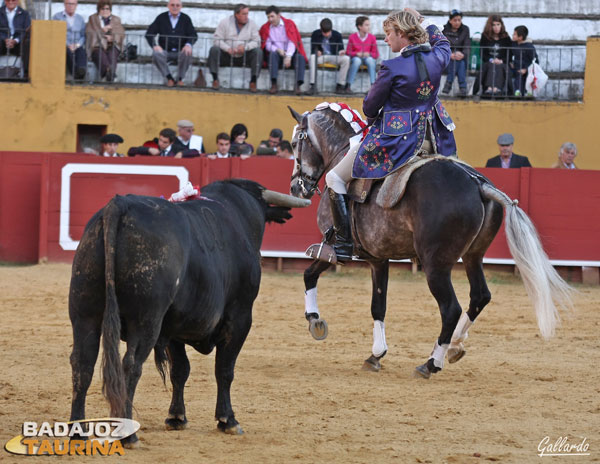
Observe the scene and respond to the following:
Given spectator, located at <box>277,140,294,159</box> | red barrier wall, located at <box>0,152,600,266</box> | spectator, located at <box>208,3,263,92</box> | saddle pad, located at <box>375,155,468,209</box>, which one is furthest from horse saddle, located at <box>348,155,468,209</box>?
spectator, located at <box>208,3,263,92</box>

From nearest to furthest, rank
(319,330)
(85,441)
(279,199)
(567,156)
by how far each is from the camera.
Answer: (85,441) < (279,199) < (319,330) < (567,156)

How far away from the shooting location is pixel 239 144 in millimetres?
12531

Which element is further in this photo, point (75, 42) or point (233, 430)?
point (75, 42)

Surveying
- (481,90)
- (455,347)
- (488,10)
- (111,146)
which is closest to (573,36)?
(488,10)

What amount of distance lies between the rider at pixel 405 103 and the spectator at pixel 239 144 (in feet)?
18.5

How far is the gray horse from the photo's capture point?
247 inches

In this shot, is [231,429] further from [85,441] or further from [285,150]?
[285,150]

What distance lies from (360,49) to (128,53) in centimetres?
325

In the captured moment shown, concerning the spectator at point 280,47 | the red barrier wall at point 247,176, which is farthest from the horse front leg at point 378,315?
the spectator at point 280,47

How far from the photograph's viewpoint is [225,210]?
501 cm

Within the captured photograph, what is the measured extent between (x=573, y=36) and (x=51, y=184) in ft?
28.7

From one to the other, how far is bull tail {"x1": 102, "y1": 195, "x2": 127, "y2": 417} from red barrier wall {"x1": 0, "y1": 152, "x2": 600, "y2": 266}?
7.88 metres

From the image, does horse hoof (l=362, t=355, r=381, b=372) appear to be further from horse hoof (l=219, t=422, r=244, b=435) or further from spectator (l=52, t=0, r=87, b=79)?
spectator (l=52, t=0, r=87, b=79)

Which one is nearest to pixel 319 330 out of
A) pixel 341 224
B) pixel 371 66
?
pixel 341 224
